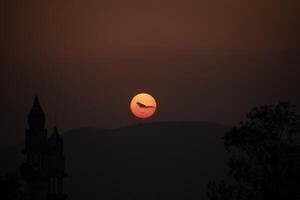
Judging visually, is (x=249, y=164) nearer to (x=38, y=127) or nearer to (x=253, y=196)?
(x=253, y=196)

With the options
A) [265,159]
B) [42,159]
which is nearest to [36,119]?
[42,159]

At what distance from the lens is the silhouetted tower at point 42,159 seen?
6234 centimetres

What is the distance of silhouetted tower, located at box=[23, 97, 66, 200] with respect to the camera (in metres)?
62.3

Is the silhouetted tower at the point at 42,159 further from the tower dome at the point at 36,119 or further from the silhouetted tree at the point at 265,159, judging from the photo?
the silhouetted tree at the point at 265,159

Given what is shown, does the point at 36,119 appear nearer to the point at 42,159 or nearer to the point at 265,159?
the point at 42,159

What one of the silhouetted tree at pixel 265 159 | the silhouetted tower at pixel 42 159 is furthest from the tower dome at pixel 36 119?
the silhouetted tree at pixel 265 159

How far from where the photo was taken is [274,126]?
5512 centimetres

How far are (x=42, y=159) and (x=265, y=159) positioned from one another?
19018 millimetres

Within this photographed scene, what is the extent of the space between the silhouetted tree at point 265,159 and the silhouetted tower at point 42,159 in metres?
14.3

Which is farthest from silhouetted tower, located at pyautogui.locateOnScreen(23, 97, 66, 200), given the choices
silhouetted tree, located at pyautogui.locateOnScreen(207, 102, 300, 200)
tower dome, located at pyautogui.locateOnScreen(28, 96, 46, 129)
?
silhouetted tree, located at pyautogui.locateOnScreen(207, 102, 300, 200)

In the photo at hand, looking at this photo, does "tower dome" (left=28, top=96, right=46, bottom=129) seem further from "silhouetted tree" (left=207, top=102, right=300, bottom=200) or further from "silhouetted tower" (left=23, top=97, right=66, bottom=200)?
"silhouetted tree" (left=207, top=102, right=300, bottom=200)

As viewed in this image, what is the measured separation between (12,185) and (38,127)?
509 cm

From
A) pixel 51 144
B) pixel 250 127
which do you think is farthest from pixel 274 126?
pixel 51 144

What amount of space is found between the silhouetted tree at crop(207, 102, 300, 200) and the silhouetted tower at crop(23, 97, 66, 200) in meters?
14.3
